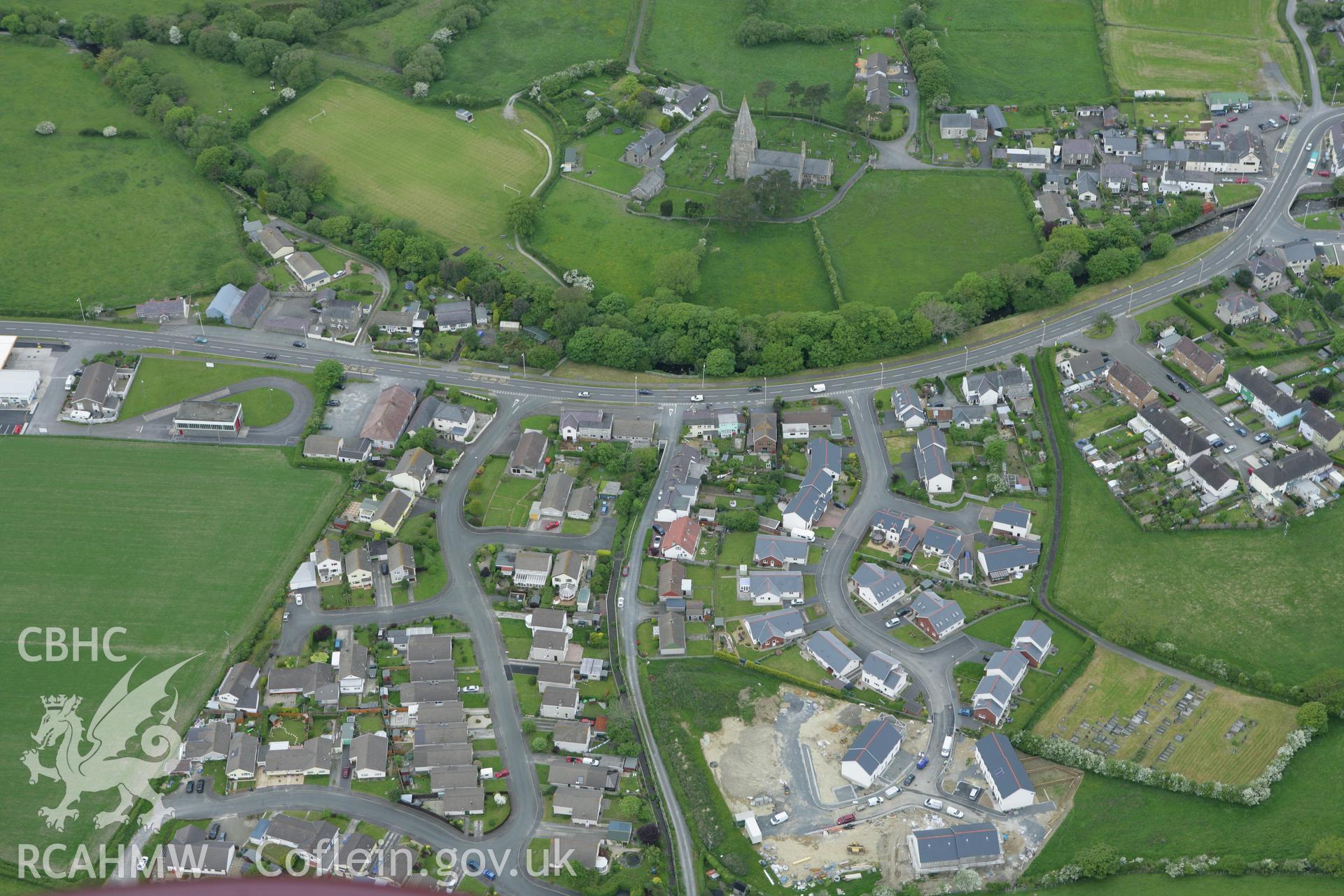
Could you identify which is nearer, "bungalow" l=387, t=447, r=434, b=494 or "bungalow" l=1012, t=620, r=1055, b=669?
"bungalow" l=1012, t=620, r=1055, b=669

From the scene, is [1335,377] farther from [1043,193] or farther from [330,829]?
[330,829]

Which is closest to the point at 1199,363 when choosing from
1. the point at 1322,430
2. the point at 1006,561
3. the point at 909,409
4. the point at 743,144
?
the point at 1322,430

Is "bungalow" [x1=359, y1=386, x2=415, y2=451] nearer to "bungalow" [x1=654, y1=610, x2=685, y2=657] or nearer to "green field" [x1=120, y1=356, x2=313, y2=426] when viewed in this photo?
"green field" [x1=120, y1=356, x2=313, y2=426]

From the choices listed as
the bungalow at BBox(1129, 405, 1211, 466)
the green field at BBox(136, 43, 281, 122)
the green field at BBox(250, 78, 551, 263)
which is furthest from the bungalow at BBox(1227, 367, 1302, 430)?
the green field at BBox(136, 43, 281, 122)

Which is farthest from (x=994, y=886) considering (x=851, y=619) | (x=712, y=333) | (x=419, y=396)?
(x=419, y=396)

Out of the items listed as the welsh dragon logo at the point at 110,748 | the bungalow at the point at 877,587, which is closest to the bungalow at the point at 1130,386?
the bungalow at the point at 877,587

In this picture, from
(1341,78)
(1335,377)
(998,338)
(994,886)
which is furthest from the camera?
(1341,78)
